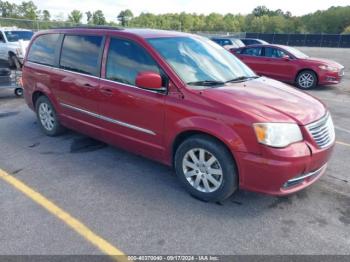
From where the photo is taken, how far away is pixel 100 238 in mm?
2840

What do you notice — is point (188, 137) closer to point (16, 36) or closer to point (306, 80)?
point (306, 80)

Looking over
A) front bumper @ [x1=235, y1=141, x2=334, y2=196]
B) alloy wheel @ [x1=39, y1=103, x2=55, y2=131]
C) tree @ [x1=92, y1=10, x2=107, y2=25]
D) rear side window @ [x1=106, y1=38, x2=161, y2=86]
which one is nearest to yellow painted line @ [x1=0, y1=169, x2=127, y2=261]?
front bumper @ [x1=235, y1=141, x2=334, y2=196]

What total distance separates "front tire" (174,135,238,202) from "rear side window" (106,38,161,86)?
37.4 inches

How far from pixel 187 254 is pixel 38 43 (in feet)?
14.8

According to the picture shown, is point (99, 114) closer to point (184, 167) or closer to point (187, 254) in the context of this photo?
point (184, 167)

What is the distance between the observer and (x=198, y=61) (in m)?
3.83

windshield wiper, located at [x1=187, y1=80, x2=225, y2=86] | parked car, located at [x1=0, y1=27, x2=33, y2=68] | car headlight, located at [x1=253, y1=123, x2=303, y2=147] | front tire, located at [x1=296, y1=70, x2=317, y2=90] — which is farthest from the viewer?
parked car, located at [x1=0, y1=27, x2=33, y2=68]

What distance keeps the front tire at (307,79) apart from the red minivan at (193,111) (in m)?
7.58

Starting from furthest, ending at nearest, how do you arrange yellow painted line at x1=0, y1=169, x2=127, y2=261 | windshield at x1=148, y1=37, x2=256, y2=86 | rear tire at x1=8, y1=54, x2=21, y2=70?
1. rear tire at x1=8, y1=54, x2=21, y2=70
2. windshield at x1=148, y1=37, x2=256, y2=86
3. yellow painted line at x1=0, y1=169, x2=127, y2=261

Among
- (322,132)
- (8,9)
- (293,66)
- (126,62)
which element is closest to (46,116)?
(126,62)

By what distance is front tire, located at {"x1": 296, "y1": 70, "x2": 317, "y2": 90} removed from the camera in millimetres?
10812

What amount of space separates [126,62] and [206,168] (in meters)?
1.65

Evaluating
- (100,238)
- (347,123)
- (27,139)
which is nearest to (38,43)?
(27,139)

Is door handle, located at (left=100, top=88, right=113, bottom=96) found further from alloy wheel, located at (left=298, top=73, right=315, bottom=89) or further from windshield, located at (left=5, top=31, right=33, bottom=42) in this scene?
windshield, located at (left=5, top=31, right=33, bottom=42)
